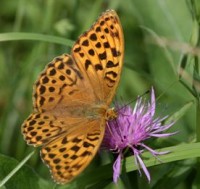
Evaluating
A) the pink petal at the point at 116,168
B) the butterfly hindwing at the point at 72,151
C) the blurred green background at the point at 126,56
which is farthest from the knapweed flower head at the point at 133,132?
the blurred green background at the point at 126,56

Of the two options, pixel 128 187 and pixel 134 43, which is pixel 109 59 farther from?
pixel 134 43

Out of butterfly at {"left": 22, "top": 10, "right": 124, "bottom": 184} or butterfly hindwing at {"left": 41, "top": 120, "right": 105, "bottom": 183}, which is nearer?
butterfly hindwing at {"left": 41, "top": 120, "right": 105, "bottom": 183}

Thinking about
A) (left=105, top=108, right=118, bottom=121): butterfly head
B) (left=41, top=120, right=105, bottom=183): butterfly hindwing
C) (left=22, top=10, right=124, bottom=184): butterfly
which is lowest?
(left=105, top=108, right=118, bottom=121): butterfly head

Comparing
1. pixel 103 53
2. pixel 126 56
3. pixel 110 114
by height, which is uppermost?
pixel 103 53

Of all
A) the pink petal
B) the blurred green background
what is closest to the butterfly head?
the pink petal

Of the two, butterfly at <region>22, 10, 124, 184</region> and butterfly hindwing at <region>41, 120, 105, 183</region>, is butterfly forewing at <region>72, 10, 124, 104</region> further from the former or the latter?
butterfly hindwing at <region>41, 120, 105, 183</region>

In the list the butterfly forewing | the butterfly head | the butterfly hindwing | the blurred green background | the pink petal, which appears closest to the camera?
the butterfly hindwing

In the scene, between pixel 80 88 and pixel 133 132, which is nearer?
pixel 133 132

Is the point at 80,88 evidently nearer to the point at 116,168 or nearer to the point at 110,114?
the point at 110,114

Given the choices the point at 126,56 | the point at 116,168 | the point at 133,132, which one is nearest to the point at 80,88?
the point at 133,132
